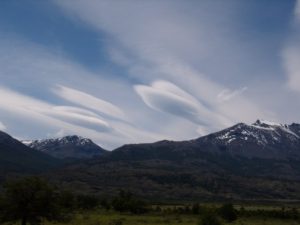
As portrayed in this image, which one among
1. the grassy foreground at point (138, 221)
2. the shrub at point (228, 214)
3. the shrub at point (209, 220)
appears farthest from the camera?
the shrub at point (228, 214)

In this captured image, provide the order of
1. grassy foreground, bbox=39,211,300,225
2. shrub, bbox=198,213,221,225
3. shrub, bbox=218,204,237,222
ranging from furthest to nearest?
shrub, bbox=218,204,237,222 → grassy foreground, bbox=39,211,300,225 → shrub, bbox=198,213,221,225

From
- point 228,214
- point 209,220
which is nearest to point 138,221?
point 228,214

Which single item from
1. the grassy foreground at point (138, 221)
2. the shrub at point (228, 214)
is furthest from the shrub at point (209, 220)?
the shrub at point (228, 214)

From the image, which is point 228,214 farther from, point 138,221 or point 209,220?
point 209,220

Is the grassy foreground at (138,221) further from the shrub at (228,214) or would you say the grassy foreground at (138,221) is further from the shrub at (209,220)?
the shrub at (209,220)

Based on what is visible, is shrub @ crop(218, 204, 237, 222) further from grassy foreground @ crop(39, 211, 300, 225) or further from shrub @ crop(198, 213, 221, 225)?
shrub @ crop(198, 213, 221, 225)

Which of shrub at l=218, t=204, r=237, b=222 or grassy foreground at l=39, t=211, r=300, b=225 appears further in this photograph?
shrub at l=218, t=204, r=237, b=222

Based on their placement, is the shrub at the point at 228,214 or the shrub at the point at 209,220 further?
the shrub at the point at 228,214

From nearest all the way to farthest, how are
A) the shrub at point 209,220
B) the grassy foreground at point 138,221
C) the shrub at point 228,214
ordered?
the shrub at point 209,220
the grassy foreground at point 138,221
the shrub at point 228,214

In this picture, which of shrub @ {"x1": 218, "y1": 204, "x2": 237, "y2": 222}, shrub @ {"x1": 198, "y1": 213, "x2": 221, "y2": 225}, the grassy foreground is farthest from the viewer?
shrub @ {"x1": 218, "y1": 204, "x2": 237, "y2": 222}

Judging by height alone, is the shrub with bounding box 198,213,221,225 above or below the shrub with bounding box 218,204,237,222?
below

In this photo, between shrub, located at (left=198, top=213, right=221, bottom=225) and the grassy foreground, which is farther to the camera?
the grassy foreground

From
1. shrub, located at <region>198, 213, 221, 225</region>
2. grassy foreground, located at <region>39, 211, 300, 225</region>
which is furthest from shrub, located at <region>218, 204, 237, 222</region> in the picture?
shrub, located at <region>198, 213, 221, 225</region>

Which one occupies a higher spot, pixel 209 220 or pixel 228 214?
pixel 228 214
